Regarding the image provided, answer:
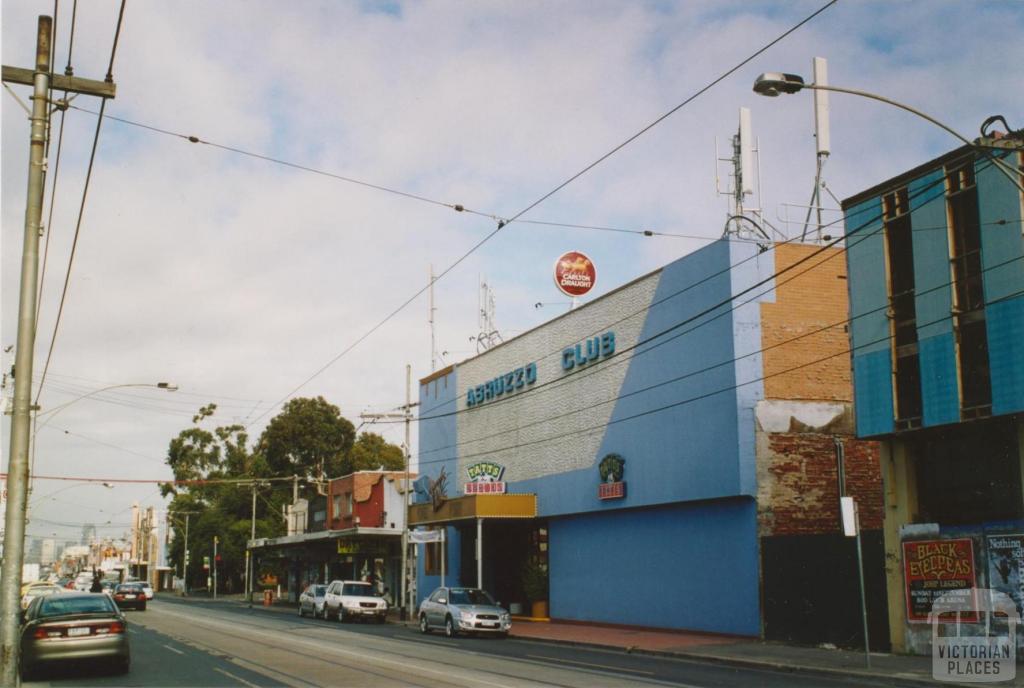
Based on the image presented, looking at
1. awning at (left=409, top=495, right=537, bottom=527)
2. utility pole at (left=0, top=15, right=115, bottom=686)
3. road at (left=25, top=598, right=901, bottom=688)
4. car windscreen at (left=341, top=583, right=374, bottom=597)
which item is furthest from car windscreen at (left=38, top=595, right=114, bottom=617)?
car windscreen at (left=341, top=583, right=374, bottom=597)

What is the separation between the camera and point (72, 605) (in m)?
17.5

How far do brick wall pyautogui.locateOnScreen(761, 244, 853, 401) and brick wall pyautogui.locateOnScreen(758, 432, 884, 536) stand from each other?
51.0 inches

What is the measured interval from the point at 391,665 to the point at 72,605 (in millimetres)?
5760

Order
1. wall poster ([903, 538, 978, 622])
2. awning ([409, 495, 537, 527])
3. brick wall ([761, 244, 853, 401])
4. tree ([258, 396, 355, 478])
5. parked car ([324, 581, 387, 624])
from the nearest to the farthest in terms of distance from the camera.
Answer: wall poster ([903, 538, 978, 622]) → brick wall ([761, 244, 853, 401]) → awning ([409, 495, 537, 527]) → parked car ([324, 581, 387, 624]) → tree ([258, 396, 355, 478])

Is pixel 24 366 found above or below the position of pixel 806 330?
below

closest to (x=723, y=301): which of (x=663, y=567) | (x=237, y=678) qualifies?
(x=663, y=567)

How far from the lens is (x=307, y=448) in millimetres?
78312

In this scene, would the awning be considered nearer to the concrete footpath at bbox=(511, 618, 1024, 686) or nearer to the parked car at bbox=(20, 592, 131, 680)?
the concrete footpath at bbox=(511, 618, 1024, 686)

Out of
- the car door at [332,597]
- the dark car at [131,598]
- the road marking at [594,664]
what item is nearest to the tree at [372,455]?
the dark car at [131,598]

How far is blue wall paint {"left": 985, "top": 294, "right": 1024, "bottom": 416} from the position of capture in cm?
1781

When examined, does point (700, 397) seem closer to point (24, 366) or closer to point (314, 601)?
point (24, 366)

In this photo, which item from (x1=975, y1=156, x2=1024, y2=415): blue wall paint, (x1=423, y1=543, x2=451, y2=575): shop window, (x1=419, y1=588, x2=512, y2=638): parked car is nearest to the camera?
(x1=975, y1=156, x2=1024, y2=415): blue wall paint

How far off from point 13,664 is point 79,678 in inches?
202

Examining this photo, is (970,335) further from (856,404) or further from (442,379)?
(442,379)
